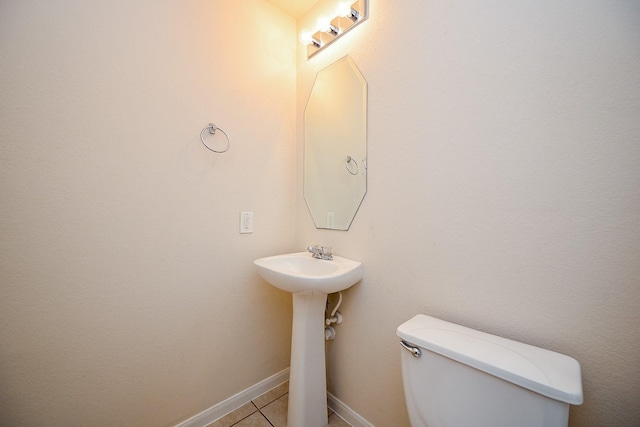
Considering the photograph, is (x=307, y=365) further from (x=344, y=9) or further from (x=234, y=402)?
(x=344, y=9)

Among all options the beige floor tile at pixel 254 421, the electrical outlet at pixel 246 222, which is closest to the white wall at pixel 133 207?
the electrical outlet at pixel 246 222

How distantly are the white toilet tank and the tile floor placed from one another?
75 cm

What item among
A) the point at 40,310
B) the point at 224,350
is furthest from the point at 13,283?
the point at 224,350

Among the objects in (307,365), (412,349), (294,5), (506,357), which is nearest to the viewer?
(506,357)

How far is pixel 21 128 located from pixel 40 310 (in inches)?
25.9

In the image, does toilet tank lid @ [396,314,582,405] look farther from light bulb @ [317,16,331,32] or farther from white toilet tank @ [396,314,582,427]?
light bulb @ [317,16,331,32]

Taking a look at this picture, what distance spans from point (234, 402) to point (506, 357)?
137 centimetres

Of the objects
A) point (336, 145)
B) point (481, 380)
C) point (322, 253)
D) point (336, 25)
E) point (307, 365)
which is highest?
point (336, 25)

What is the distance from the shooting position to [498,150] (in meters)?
0.81

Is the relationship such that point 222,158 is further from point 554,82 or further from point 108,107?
point 554,82

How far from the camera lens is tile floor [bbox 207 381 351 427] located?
4.05ft

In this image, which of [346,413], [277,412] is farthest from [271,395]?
[346,413]

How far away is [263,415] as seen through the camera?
1290mm

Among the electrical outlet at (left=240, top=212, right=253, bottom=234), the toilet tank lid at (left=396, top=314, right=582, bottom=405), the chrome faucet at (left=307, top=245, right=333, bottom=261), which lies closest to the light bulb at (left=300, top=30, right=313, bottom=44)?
the electrical outlet at (left=240, top=212, right=253, bottom=234)
